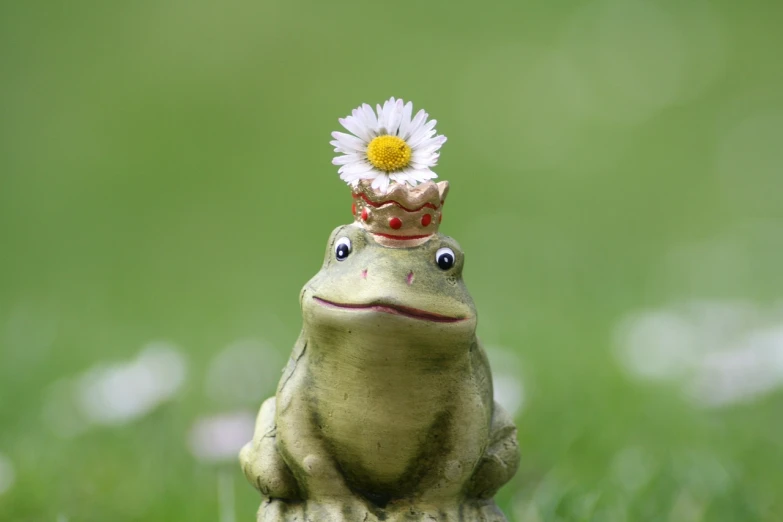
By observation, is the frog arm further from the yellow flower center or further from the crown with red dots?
the yellow flower center

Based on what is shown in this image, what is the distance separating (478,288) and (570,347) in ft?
3.94

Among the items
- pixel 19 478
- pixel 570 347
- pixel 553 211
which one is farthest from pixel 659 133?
pixel 19 478

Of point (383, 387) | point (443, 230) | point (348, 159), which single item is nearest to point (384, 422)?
point (383, 387)

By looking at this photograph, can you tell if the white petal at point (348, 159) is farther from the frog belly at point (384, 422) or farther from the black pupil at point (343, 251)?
the frog belly at point (384, 422)

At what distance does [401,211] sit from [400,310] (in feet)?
0.73

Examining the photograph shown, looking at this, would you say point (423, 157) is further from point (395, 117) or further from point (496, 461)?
point (496, 461)

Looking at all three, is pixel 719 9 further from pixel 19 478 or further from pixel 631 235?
pixel 19 478

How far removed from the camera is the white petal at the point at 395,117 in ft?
7.12

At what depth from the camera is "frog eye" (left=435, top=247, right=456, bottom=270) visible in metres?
2.18

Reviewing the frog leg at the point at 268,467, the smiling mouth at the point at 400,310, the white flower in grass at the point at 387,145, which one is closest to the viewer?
the smiling mouth at the point at 400,310

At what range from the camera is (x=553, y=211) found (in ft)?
22.5

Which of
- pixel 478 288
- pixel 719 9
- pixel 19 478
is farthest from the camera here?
pixel 719 9

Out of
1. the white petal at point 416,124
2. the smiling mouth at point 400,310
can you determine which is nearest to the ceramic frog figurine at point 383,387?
the smiling mouth at point 400,310

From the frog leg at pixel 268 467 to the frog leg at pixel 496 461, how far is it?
381 mm
